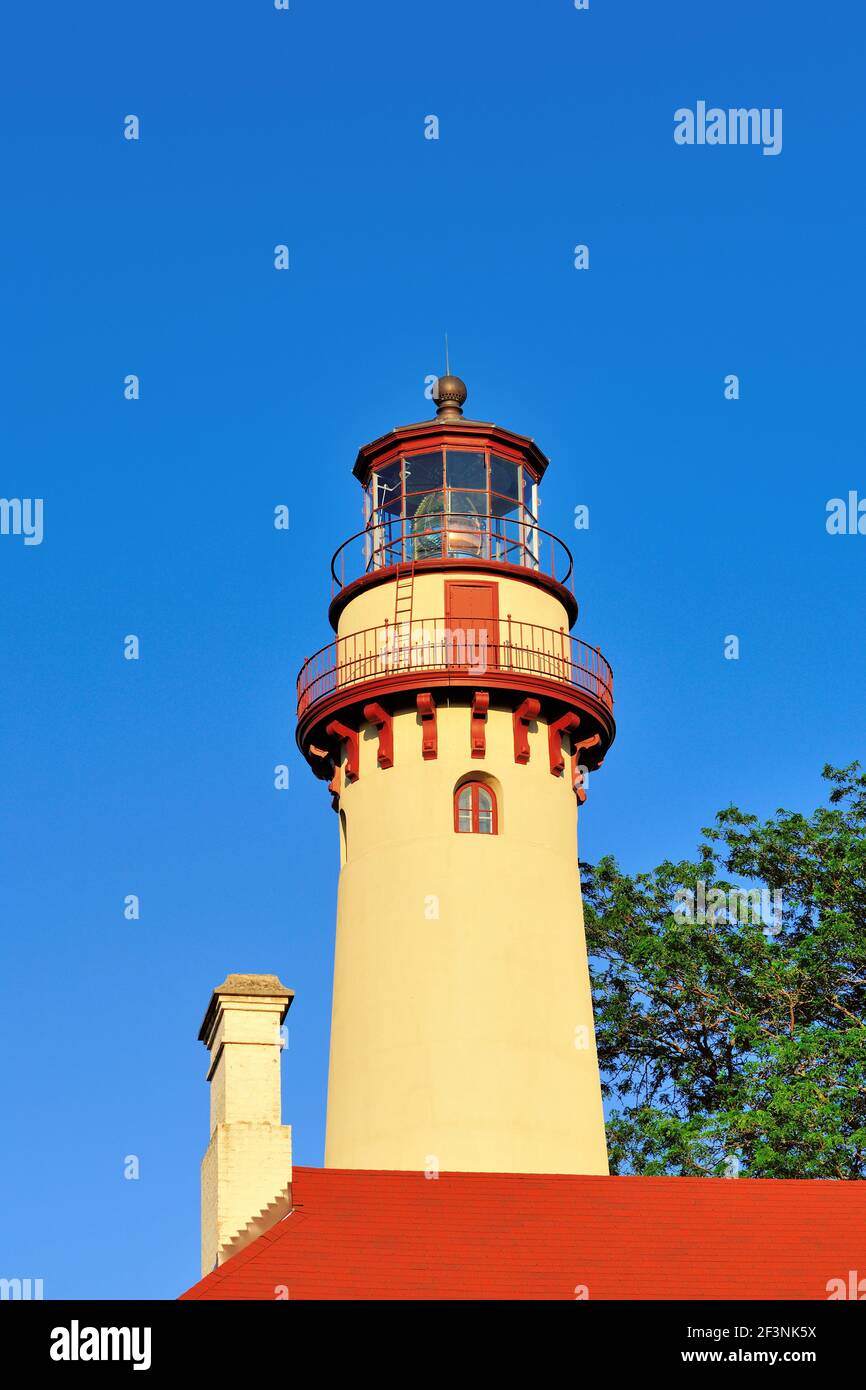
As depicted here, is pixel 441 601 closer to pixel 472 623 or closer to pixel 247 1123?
pixel 472 623

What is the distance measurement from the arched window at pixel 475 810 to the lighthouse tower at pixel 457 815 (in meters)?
0.03

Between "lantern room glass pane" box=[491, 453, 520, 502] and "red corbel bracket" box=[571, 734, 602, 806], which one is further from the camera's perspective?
"lantern room glass pane" box=[491, 453, 520, 502]

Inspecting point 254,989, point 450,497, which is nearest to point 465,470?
point 450,497

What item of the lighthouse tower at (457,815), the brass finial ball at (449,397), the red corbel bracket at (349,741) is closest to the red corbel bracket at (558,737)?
the lighthouse tower at (457,815)

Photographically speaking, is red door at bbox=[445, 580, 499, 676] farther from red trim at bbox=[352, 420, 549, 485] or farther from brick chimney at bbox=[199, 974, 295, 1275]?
brick chimney at bbox=[199, 974, 295, 1275]

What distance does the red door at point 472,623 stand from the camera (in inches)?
1264

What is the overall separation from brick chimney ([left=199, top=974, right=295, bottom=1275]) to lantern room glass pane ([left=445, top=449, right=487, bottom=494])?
12.4m

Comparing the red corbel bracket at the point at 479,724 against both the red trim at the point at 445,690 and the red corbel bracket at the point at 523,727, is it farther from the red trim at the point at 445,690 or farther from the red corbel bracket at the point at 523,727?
the red corbel bracket at the point at 523,727

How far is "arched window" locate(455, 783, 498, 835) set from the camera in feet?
104

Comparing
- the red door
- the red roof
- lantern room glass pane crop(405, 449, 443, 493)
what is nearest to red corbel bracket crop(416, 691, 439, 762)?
the red door

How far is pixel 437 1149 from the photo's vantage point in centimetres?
2961

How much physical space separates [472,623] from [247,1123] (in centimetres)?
1117

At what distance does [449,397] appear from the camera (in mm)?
34625
